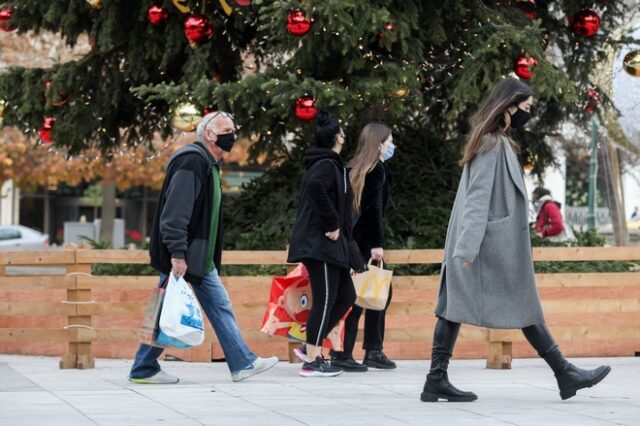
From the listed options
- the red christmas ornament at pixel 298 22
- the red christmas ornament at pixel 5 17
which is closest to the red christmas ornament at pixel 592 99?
the red christmas ornament at pixel 298 22

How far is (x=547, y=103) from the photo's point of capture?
1455 centimetres

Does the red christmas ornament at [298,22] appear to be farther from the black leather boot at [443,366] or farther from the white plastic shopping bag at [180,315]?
the black leather boot at [443,366]

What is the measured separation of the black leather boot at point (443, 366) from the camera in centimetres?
764

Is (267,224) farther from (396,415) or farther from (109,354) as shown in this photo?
(396,415)

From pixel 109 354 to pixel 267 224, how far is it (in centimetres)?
251

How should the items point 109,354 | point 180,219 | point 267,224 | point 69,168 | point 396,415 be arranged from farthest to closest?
point 69,168 → point 267,224 → point 109,354 → point 180,219 → point 396,415

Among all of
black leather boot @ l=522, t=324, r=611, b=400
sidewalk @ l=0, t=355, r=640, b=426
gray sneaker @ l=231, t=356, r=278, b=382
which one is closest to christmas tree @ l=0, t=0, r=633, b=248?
sidewalk @ l=0, t=355, r=640, b=426

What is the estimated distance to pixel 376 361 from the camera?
10.0m

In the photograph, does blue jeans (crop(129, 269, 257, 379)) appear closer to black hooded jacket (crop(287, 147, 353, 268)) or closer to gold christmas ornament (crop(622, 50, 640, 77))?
black hooded jacket (crop(287, 147, 353, 268))

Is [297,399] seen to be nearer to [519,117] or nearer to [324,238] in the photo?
[324,238]

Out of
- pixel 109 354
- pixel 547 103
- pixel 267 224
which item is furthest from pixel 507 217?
pixel 547 103

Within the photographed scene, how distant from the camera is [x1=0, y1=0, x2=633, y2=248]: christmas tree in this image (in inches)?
443

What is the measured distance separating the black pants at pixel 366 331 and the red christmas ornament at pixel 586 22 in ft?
14.2

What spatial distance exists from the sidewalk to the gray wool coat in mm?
546
